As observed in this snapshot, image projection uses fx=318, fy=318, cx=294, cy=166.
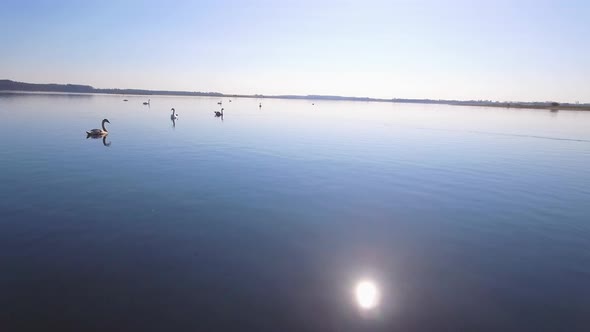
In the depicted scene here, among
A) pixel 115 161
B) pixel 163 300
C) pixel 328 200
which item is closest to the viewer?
pixel 163 300

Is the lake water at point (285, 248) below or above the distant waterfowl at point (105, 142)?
below

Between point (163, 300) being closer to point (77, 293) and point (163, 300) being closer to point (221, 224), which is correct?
point (77, 293)

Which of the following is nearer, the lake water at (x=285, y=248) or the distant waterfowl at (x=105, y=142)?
the lake water at (x=285, y=248)

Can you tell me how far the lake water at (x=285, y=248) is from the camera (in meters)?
7.38

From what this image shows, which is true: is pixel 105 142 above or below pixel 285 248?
above

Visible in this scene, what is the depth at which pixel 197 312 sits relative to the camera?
728 cm

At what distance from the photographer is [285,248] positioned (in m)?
10.6

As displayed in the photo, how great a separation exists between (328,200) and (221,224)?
18.6 feet

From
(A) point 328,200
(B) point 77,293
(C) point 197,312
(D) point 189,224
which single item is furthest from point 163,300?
(A) point 328,200

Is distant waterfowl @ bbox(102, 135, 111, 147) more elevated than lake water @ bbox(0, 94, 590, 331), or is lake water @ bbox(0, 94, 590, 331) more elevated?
distant waterfowl @ bbox(102, 135, 111, 147)

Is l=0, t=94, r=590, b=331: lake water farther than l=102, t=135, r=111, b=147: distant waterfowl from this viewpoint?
No

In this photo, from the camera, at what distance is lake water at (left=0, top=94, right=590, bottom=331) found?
738 cm

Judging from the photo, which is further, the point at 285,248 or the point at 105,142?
the point at 105,142

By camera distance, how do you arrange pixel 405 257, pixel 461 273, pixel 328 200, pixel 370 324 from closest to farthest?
1. pixel 370 324
2. pixel 461 273
3. pixel 405 257
4. pixel 328 200
